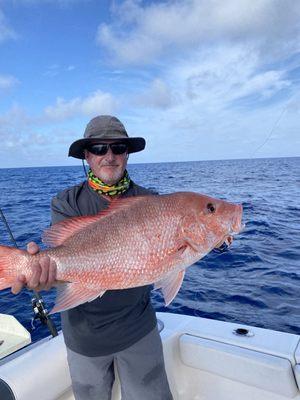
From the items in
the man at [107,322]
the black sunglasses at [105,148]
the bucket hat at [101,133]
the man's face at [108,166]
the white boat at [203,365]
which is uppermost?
the bucket hat at [101,133]

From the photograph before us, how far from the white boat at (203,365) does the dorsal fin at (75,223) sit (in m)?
1.26

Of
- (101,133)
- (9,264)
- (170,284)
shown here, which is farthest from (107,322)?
(101,133)

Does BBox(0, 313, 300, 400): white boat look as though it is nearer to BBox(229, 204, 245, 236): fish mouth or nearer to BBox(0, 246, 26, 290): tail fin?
BBox(0, 246, 26, 290): tail fin

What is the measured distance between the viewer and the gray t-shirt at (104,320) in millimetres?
2842

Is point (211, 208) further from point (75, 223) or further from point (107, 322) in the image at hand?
point (107, 322)

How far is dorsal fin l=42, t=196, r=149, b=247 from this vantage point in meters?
2.68

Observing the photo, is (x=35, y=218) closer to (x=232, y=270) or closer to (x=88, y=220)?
(x=232, y=270)

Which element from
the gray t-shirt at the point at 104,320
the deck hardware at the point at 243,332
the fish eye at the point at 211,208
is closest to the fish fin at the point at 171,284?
the gray t-shirt at the point at 104,320

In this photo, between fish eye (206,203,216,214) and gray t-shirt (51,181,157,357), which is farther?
gray t-shirt (51,181,157,357)

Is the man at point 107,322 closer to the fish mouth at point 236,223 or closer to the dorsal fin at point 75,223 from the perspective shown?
the dorsal fin at point 75,223

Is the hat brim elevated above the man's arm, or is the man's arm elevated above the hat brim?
the hat brim

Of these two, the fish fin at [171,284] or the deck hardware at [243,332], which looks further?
the deck hardware at [243,332]

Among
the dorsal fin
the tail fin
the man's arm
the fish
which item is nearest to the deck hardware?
the fish

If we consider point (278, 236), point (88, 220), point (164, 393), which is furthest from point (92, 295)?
point (278, 236)
